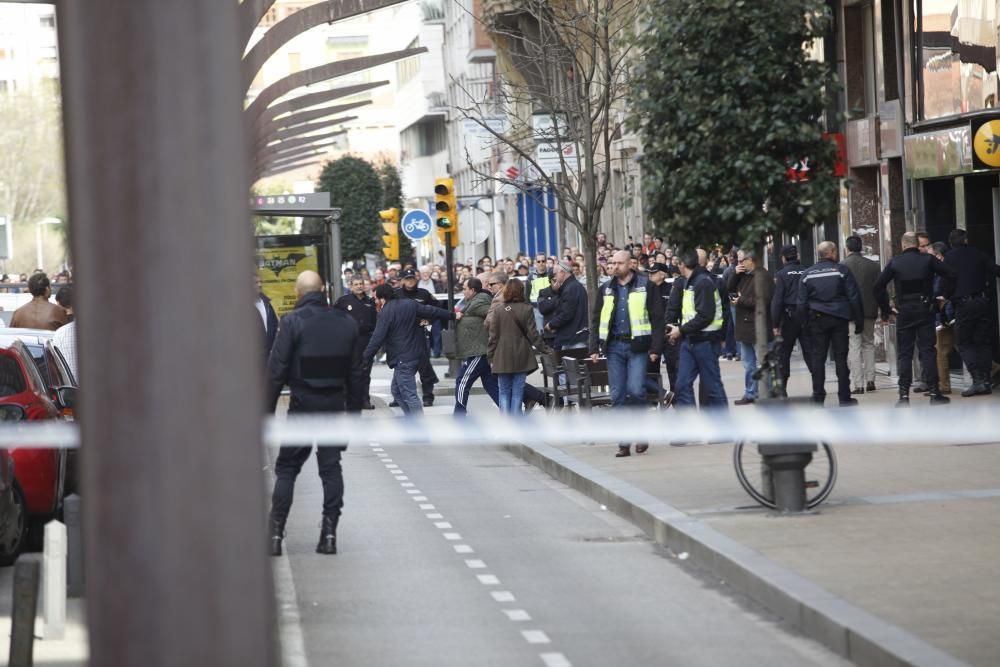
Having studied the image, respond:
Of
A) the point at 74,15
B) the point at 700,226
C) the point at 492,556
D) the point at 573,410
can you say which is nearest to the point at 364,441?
the point at 573,410

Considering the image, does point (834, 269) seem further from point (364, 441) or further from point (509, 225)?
point (509, 225)

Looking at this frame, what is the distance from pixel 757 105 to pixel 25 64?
10202 cm

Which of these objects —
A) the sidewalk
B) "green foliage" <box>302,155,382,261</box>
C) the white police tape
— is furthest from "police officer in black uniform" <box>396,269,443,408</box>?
"green foliage" <box>302,155,382,261</box>

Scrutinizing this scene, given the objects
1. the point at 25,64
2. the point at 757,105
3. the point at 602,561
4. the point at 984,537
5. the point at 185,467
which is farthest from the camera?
the point at 25,64

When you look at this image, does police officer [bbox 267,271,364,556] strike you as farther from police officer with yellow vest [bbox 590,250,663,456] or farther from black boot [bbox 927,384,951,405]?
black boot [bbox 927,384,951,405]

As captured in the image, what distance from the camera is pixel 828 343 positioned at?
19.7 m

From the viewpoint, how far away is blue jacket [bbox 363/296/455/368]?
2198 cm

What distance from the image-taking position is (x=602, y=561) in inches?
433

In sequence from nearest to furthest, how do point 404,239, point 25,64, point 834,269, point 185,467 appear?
point 185,467
point 834,269
point 404,239
point 25,64

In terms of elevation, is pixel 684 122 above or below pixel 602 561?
above

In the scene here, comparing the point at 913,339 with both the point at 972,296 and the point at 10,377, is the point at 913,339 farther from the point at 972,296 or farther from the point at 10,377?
the point at 10,377

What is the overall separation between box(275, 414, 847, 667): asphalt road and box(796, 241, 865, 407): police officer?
5517mm

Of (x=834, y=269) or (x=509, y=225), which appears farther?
(x=509, y=225)

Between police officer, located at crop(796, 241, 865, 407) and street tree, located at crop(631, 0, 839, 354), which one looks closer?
street tree, located at crop(631, 0, 839, 354)
